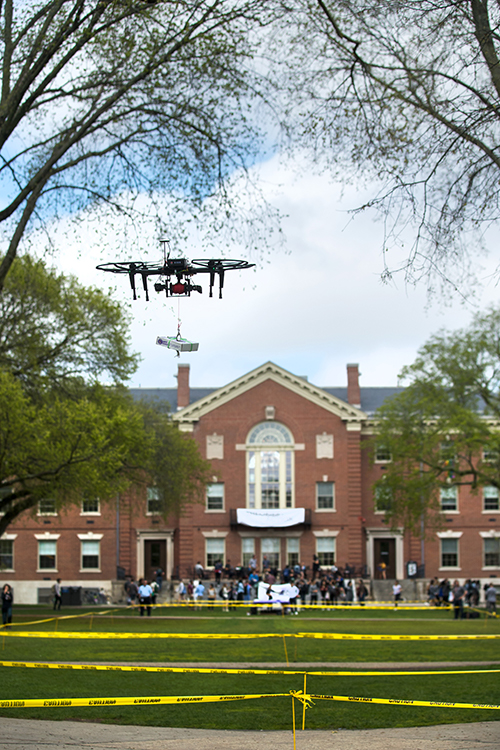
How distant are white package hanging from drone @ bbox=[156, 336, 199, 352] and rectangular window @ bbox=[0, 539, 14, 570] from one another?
144 feet

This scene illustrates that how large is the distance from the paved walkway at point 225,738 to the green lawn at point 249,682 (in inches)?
22.4

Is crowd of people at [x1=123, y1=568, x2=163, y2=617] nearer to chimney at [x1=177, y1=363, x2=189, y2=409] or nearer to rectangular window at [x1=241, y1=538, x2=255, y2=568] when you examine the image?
rectangular window at [x1=241, y1=538, x2=255, y2=568]

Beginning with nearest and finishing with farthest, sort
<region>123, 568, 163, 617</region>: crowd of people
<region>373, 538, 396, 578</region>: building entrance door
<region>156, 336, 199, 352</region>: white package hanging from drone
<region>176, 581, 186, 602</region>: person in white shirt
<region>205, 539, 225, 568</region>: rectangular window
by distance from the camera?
<region>156, 336, 199, 352</region>: white package hanging from drone, <region>123, 568, 163, 617</region>: crowd of people, <region>176, 581, 186, 602</region>: person in white shirt, <region>205, 539, 225, 568</region>: rectangular window, <region>373, 538, 396, 578</region>: building entrance door

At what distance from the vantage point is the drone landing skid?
12.5 metres

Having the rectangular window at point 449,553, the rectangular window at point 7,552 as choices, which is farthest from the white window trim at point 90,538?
the rectangular window at point 449,553

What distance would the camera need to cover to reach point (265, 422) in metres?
54.3

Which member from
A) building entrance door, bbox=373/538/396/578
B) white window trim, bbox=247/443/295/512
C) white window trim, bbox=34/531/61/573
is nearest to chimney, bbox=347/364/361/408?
white window trim, bbox=247/443/295/512

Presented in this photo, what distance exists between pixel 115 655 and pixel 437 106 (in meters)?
13.4

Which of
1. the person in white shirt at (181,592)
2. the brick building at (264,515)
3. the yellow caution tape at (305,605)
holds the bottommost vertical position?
the person in white shirt at (181,592)

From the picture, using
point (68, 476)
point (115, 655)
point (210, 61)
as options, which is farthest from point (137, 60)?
point (68, 476)

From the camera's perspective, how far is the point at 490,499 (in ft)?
178

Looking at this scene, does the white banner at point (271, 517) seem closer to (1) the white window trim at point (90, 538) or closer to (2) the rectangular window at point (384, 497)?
(2) the rectangular window at point (384, 497)

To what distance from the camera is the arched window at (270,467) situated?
176 feet

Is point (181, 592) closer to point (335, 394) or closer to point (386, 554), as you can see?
point (386, 554)
